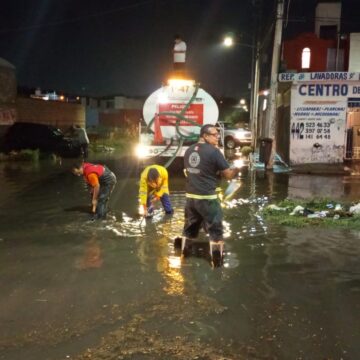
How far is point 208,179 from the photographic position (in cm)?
606

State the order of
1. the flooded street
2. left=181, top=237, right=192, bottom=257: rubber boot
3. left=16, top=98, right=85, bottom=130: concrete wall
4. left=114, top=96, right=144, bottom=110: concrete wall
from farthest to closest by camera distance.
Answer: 1. left=114, top=96, right=144, bottom=110: concrete wall
2. left=16, top=98, right=85, bottom=130: concrete wall
3. left=181, top=237, right=192, bottom=257: rubber boot
4. the flooded street

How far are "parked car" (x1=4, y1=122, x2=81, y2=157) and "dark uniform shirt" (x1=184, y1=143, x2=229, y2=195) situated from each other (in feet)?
57.7

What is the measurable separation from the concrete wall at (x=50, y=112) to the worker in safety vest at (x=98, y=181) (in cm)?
1774

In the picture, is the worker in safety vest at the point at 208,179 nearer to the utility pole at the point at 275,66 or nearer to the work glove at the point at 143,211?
the work glove at the point at 143,211

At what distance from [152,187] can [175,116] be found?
603 centimetres

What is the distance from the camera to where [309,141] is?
1806 cm

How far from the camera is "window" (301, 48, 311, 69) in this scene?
87.4 feet

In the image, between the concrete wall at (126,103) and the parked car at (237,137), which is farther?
the concrete wall at (126,103)

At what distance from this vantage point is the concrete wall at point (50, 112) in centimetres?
2570

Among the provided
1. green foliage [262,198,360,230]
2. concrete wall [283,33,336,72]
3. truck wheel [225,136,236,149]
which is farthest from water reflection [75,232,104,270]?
truck wheel [225,136,236,149]

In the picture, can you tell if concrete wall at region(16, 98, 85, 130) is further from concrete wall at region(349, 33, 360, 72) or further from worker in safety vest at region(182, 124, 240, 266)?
worker in safety vest at region(182, 124, 240, 266)

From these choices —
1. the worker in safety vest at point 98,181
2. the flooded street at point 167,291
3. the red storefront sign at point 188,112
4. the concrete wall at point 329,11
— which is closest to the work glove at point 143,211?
the flooded street at point 167,291

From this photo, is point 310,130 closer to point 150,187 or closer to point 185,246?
point 150,187

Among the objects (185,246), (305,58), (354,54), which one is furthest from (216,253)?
(305,58)
